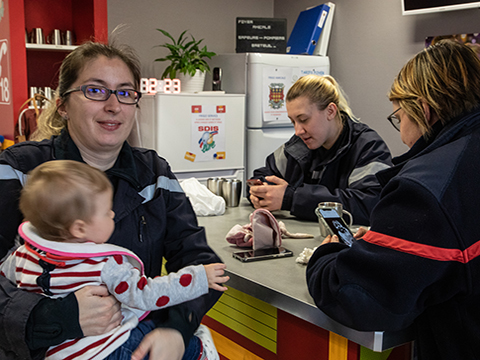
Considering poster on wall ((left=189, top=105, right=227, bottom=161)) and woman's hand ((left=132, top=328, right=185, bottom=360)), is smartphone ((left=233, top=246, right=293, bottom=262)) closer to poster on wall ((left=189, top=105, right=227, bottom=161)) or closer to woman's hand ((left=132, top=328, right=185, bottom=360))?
woman's hand ((left=132, top=328, right=185, bottom=360))

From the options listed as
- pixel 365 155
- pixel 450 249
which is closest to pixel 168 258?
pixel 450 249

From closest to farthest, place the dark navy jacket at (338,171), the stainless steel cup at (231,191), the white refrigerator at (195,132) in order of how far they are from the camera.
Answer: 1. the dark navy jacket at (338,171)
2. the stainless steel cup at (231,191)
3. the white refrigerator at (195,132)

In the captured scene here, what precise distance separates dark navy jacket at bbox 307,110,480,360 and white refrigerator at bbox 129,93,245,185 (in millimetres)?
2651

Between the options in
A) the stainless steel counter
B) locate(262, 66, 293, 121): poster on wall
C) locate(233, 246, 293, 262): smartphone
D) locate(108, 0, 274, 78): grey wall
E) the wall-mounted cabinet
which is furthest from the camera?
locate(108, 0, 274, 78): grey wall

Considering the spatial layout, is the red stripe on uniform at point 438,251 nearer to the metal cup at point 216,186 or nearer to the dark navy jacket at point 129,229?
the dark navy jacket at point 129,229

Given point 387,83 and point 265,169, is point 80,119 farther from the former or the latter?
point 387,83

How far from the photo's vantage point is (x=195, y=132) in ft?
12.2

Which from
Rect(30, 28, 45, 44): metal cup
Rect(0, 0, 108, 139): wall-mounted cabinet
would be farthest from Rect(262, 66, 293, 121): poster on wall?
Rect(30, 28, 45, 44): metal cup

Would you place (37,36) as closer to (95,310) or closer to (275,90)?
(275,90)

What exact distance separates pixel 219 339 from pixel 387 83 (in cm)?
303

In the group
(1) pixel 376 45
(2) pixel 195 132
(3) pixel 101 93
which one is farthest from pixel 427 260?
(1) pixel 376 45

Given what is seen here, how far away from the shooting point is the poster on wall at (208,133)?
371 centimetres

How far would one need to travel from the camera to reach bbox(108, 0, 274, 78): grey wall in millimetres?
4234

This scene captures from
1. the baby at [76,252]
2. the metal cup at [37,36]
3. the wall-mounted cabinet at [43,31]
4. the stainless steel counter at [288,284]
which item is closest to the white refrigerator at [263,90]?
the wall-mounted cabinet at [43,31]
